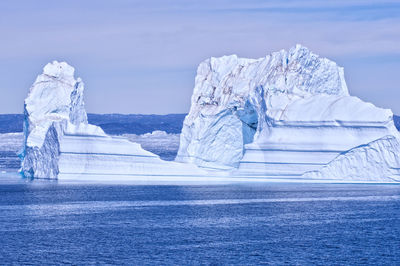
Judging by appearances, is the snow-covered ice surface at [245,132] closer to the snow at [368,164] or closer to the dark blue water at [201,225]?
the snow at [368,164]

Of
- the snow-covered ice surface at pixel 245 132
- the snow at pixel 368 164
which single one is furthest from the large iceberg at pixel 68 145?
the snow at pixel 368 164

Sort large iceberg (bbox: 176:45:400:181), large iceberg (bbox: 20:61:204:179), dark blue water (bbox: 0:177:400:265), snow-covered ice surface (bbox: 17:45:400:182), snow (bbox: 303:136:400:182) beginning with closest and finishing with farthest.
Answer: dark blue water (bbox: 0:177:400:265)
snow (bbox: 303:136:400:182)
large iceberg (bbox: 176:45:400:181)
snow-covered ice surface (bbox: 17:45:400:182)
large iceberg (bbox: 20:61:204:179)

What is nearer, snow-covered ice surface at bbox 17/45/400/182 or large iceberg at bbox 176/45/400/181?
large iceberg at bbox 176/45/400/181

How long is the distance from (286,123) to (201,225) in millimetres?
12475

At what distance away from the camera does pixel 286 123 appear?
39844 mm

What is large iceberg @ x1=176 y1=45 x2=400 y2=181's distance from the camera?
1511 inches

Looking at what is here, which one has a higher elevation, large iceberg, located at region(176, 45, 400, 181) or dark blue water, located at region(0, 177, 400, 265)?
large iceberg, located at region(176, 45, 400, 181)

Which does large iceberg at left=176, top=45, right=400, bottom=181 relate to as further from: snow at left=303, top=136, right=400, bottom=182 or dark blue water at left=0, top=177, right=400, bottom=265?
dark blue water at left=0, top=177, right=400, bottom=265

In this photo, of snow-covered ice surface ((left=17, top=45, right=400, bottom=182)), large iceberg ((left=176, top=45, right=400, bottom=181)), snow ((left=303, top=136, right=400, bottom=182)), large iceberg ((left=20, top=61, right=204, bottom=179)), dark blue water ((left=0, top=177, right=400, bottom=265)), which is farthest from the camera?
large iceberg ((left=20, top=61, right=204, bottom=179))

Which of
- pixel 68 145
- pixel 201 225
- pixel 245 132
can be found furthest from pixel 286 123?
pixel 201 225

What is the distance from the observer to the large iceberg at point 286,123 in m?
38.4

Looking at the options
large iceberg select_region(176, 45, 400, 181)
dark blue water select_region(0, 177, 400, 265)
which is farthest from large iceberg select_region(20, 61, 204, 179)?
large iceberg select_region(176, 45, 400, 181)

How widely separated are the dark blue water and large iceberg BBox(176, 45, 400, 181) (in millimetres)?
1259

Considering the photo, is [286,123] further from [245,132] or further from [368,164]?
[245,132]
